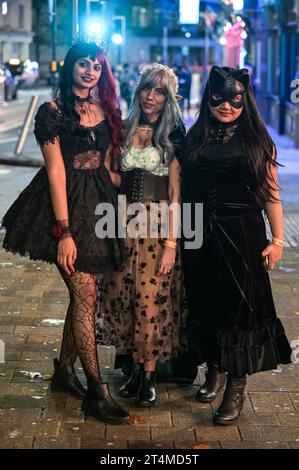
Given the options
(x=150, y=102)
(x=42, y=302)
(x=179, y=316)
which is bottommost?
(x=42, y=302)

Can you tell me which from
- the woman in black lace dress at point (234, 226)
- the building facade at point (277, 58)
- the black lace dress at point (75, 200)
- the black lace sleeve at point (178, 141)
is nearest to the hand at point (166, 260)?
the woman in black lace dress at point (234, 226)

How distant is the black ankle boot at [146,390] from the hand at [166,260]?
568 millimetres

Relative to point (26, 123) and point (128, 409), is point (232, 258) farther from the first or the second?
point (26, 123)

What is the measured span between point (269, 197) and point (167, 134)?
61 cm

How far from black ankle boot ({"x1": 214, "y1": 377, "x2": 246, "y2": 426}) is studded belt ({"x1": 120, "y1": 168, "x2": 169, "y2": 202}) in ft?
3.33

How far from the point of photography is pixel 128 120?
4.92 metres

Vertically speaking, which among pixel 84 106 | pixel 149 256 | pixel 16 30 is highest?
pixel 16 30

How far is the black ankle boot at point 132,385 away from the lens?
513cm

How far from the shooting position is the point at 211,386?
511 cm

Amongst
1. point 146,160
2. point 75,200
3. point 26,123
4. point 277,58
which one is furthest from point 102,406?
point 277,58

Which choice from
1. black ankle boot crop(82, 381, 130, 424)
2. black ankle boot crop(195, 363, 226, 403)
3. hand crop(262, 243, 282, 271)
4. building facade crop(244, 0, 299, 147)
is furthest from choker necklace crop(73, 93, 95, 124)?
building facade crop(244, 0, 299, 147)

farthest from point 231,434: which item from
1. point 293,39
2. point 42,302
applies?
point 293,39

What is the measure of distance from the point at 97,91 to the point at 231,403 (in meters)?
1.72
